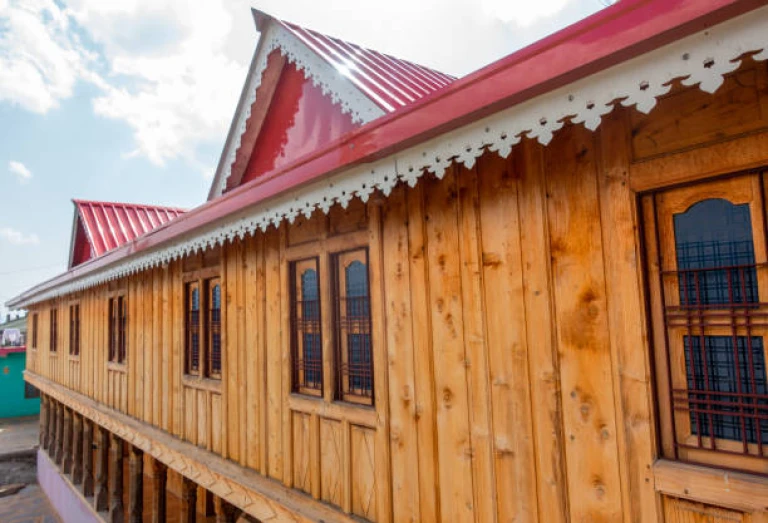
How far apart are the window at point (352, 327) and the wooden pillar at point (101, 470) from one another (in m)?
9.62

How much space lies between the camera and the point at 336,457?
374cm

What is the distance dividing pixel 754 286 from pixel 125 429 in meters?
8.49

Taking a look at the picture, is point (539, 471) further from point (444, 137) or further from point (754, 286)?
point (444, 137)

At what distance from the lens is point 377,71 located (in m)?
5.37

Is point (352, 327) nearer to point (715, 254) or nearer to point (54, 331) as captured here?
point (715, 254)

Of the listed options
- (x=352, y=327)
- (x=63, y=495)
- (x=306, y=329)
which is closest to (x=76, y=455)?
(x=63, y=495)

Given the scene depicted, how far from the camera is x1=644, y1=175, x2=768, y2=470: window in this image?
75.5 inches

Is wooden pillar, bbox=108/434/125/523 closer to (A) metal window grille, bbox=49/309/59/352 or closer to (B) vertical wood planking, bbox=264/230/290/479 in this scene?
(A) metal window grille, bbox=49/309/59/352

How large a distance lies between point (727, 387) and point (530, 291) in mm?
883

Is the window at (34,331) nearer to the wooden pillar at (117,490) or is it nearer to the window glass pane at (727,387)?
the wooden pillar at (117,490)

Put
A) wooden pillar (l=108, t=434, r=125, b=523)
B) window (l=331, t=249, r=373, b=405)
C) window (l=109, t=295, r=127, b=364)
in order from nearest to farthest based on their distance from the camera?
window (l=331, t=249, r=373, b=405) → window (l=109, t=295, r=127, b=364) → wooden pillar (l=108, t=434, r=125, b=523)

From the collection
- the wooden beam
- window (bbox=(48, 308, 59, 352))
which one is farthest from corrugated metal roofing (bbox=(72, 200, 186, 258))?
the wooden beam

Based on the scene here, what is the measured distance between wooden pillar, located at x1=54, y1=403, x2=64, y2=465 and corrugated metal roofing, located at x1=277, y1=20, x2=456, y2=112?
46.7 feet

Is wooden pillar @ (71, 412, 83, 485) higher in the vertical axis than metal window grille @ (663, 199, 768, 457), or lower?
lower
